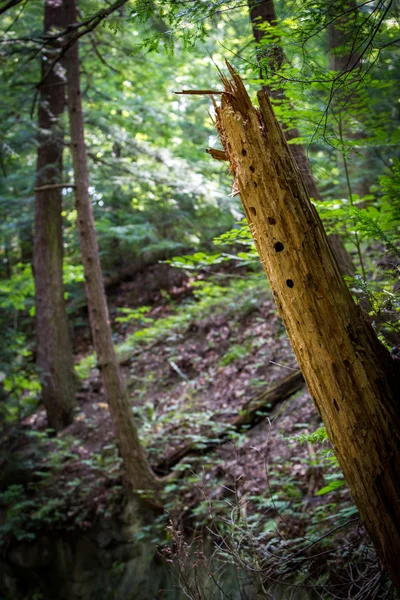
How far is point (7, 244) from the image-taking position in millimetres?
14906

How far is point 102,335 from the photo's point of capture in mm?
7117

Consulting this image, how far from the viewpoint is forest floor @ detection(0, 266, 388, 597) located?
4.81 meters

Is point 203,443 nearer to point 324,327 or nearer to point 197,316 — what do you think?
point 197,316

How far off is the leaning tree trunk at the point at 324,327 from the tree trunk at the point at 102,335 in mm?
4666

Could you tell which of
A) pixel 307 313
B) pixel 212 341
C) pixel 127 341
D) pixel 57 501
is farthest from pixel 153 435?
pixel 307 313

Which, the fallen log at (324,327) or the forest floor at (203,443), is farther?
the forest floor at (203,443)

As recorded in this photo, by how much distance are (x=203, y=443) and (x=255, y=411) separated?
2.98 feet

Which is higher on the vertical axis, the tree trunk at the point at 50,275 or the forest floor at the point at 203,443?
the tree trunk at the point at 50,275

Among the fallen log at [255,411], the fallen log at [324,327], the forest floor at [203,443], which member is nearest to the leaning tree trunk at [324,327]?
the fallen log at [324,327]

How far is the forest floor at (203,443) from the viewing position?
4.81 meters

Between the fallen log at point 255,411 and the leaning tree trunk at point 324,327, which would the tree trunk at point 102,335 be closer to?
the fallen log at point 255,411

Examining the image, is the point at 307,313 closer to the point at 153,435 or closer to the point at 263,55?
the point at 263,55

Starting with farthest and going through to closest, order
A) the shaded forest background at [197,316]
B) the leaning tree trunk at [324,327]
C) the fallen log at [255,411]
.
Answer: the fallen log at [255,411], the shaded forest background at [197,316], the leaning tree trunk at [324,327]

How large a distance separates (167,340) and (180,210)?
3553 mm
